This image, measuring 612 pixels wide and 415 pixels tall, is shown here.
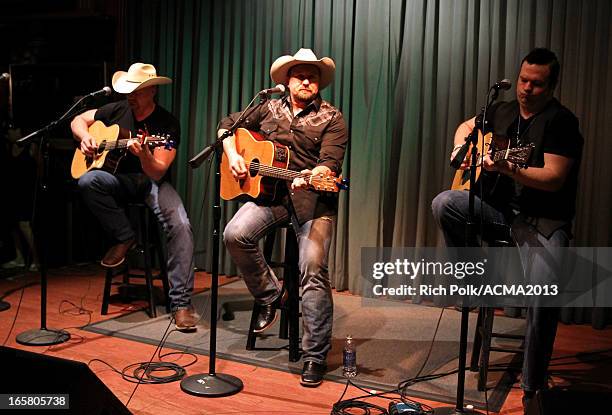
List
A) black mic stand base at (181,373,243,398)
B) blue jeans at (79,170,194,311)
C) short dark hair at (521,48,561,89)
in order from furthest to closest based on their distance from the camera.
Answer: blue jeans at (79,170,194,311) → short dark hair at (521,48,561,89) → black mic stand base at (181,373,243,398)

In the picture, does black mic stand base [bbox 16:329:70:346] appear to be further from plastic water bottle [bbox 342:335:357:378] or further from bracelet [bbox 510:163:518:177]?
bracelet [bbox 510:163:518:177]

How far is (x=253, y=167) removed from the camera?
348 cm

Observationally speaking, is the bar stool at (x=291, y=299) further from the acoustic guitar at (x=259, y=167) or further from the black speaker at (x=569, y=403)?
the black speaker at (x=569, y=403)

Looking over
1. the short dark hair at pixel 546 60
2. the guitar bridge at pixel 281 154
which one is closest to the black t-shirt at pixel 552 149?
the short dark hair at pixel 546 60

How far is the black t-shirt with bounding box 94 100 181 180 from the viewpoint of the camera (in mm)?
4211

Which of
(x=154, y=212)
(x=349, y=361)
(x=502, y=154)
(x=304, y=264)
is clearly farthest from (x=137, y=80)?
(x=502, y=154)

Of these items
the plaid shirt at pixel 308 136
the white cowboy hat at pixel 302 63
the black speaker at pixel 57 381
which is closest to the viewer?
the black speaker at pixel 57 381

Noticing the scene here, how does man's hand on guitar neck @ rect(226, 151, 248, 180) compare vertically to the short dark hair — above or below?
below

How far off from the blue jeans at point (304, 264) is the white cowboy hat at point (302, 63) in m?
0.74

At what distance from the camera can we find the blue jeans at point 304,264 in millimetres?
3262

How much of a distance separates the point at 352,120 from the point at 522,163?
2.14 meters

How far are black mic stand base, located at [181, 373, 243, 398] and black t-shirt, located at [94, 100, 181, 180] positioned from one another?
1.55 metres

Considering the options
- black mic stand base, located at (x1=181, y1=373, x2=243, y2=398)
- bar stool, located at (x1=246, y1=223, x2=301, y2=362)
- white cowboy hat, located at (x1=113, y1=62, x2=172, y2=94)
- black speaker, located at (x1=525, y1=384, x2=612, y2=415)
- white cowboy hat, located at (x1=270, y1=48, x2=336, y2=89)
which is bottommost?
black mic stand base, located at (x1=181, y1=373, x2=243, y2=398)

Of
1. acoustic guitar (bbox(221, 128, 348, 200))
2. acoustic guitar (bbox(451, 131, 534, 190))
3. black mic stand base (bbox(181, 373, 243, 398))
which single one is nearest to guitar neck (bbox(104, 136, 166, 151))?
acoustic guitar (bbox(221, 128, 348, 200))
